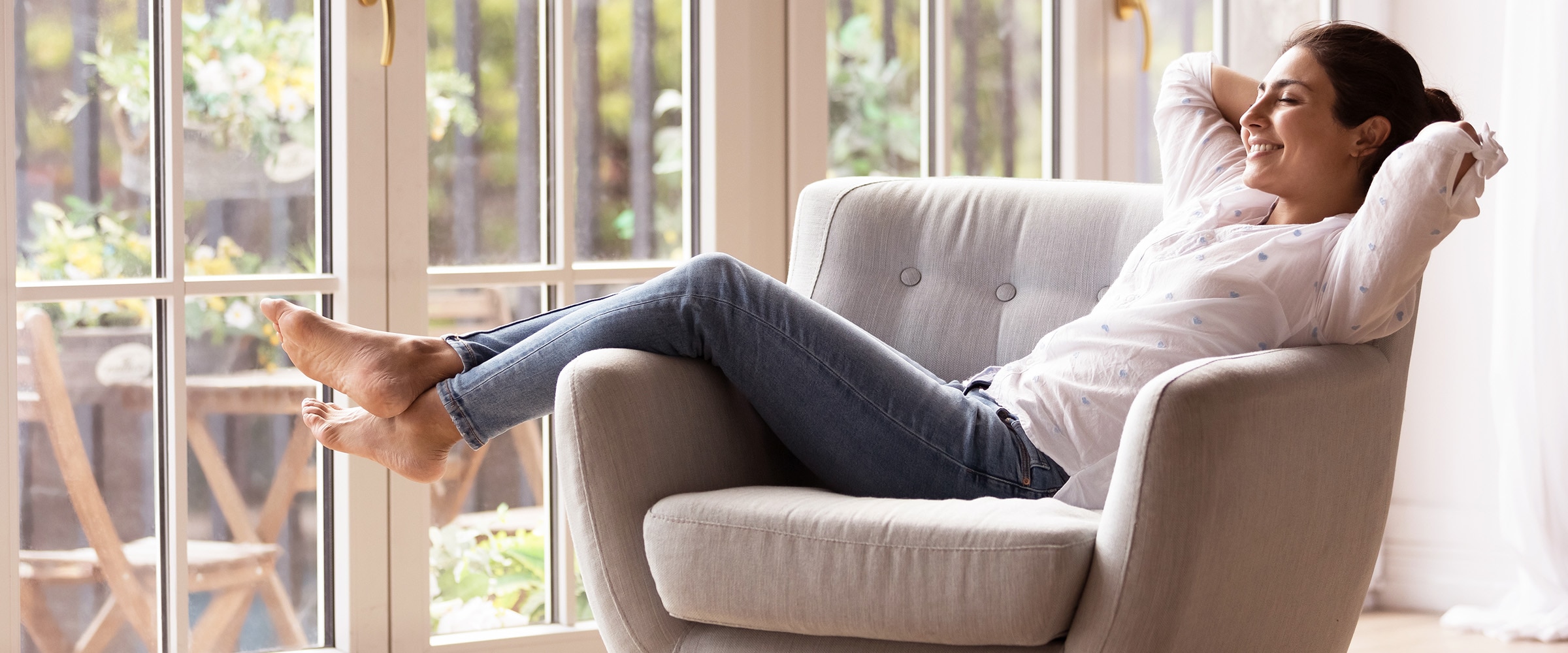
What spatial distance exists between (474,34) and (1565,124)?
202 cm

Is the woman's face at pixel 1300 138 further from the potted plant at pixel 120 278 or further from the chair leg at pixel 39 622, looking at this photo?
the chair leg at pixel 39 622

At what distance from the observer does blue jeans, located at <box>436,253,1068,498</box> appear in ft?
5.04

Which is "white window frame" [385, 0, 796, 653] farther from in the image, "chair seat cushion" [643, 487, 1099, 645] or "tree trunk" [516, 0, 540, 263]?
"chair seat cushion" [643, 487, 1099, 645]

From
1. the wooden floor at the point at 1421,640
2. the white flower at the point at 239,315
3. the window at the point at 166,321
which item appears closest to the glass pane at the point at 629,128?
the window at the point at 166,321

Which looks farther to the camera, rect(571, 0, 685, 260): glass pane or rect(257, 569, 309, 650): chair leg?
rect(571, 0, 685, 260): glass pane

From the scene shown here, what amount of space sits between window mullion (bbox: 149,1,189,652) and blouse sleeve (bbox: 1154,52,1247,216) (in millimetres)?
1418

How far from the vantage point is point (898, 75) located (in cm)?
262

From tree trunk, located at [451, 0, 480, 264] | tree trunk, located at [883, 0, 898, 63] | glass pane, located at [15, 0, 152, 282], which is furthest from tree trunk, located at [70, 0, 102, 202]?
tree trunk, located at [883, 0, 898, 63]

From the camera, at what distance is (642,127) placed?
2.43 meters

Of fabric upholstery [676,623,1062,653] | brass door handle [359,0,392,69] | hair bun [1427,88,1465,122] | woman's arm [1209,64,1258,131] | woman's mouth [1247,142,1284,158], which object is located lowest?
fabric upholstery [676,623,1062,653]

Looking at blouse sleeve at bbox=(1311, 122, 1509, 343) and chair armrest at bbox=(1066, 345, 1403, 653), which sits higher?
blouse sleeve at bbox=(1311, 122, 1509, 343)

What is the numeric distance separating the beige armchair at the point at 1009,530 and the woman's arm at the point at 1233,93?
0.40 m

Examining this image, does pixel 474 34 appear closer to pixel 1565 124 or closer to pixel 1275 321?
pixel 1275 321

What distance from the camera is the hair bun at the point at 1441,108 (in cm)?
160
